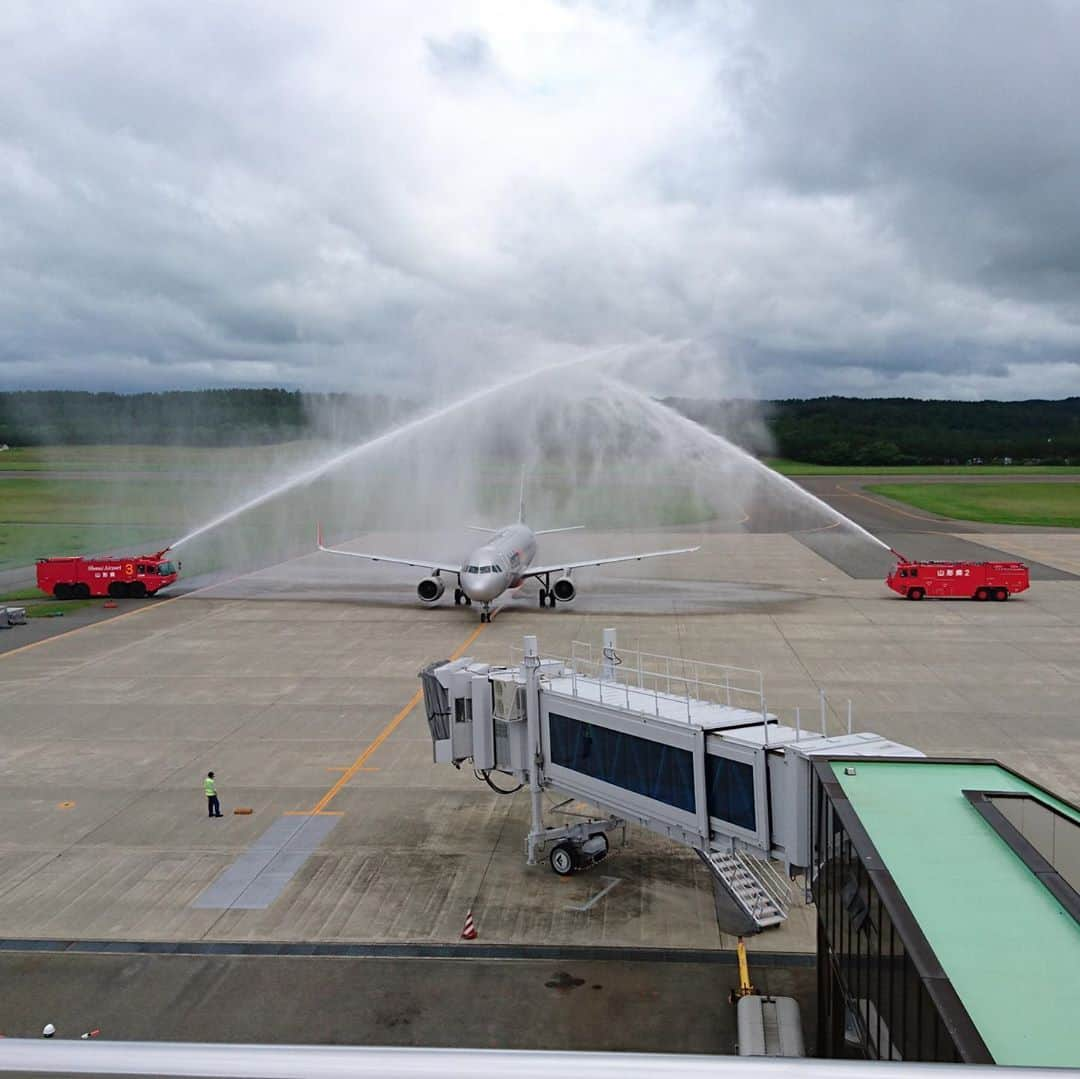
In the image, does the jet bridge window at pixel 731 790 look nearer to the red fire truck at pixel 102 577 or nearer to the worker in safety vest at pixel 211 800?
the worker in safety vest at pixel 211 800

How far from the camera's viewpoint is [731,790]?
1995cm

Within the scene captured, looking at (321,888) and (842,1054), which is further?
(321,888)

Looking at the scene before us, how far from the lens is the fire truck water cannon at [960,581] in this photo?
214 feet

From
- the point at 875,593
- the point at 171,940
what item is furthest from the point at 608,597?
the point at 171,940

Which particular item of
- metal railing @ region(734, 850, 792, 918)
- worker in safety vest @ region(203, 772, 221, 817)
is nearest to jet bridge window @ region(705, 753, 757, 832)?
metal railing @ region(734, 850, 792, 918)

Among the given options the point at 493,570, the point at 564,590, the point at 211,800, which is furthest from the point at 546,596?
the point at 211,800

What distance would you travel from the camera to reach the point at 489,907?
A: 23.1 m

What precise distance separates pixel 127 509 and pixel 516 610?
62.8m

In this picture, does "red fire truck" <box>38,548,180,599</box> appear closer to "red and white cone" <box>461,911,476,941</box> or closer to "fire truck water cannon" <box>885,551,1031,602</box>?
"fire truck water cannon" <box>885,551,1031,602</box>

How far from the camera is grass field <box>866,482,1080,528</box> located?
124 metres

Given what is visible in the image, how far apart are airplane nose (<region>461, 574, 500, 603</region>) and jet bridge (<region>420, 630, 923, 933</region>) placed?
29622mm

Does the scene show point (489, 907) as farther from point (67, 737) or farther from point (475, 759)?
point (67, 737)

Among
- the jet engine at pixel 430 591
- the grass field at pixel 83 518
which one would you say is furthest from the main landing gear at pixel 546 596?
the grass field at pixel 83 518

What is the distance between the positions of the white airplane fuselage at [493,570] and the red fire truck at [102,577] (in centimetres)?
2227
